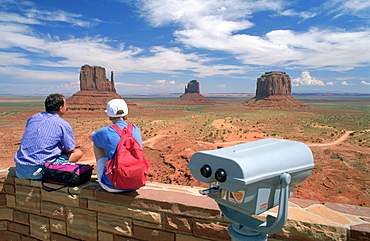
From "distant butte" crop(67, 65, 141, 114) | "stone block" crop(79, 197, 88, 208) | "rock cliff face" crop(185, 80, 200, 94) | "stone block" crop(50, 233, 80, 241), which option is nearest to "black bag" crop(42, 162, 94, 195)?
"stone block" crop(79, 197, 88, 208)

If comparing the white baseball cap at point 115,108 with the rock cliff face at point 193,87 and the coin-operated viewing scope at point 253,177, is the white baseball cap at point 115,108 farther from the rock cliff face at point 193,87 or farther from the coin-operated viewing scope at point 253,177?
the rock cliff face at point 193,87

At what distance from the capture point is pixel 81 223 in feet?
9.71

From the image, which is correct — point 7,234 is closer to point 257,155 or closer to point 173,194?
point 173,194

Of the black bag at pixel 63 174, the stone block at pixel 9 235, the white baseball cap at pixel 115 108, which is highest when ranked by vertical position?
the white baseball cap at pixel 115 108

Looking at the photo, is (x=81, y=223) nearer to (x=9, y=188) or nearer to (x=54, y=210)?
(x=54, y=210)

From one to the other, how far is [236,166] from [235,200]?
29 centimetres

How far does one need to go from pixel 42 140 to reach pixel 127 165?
1.31 m

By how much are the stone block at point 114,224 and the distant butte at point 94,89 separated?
62.1 metres

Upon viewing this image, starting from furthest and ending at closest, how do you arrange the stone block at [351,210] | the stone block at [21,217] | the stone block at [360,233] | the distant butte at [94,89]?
1. the distant butte at [94,89]
2. the stone block at [21,217]
3. the stone block at [351,210]
4. the stone block at [360,233]

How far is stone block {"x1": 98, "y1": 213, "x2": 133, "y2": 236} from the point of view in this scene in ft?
9.01

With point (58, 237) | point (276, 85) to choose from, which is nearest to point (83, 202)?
point (58, 237)

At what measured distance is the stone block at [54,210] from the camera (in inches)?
120

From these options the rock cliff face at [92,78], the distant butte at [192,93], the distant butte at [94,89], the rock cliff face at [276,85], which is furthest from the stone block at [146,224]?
the distant butte at [192,93]

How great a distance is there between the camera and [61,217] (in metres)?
3.05
